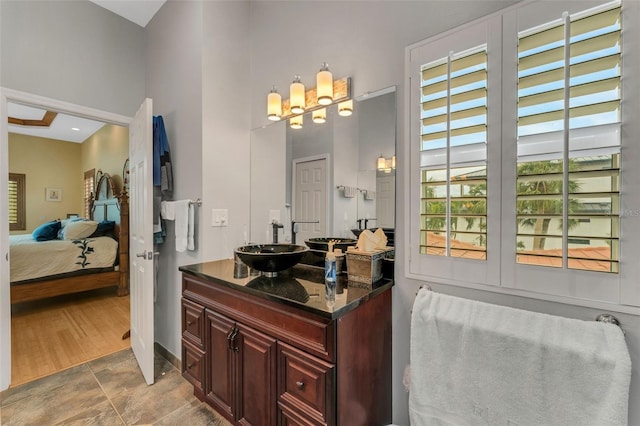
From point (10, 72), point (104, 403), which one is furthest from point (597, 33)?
point (10, 72)

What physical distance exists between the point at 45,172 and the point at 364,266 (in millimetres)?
8016

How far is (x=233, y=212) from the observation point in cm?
221

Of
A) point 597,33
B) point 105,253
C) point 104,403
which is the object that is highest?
point 597,33

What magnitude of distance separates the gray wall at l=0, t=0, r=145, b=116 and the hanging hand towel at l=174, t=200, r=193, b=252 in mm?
1295

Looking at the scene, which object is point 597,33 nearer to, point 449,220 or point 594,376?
point 449,220

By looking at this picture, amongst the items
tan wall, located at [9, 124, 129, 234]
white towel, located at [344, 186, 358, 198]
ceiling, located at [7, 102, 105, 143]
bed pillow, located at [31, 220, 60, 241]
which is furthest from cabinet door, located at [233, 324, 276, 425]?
tan wall, located at [9, 124, 129, 234]

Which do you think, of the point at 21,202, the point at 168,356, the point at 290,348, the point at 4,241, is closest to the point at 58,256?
the point at 4,241

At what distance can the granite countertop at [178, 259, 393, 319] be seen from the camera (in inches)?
44.7

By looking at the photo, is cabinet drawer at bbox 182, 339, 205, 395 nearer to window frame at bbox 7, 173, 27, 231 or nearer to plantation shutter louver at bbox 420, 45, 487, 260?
plantation shutter louver at bbox 420, 45, 487, 260

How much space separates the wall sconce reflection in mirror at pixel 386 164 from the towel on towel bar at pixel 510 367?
2.13 ft

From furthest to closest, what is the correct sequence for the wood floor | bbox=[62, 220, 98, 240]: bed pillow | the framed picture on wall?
the framed picture on wall, bbox=[62, 220, 98, 240]: bed pillow, the wood floor

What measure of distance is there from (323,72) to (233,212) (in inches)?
47.7

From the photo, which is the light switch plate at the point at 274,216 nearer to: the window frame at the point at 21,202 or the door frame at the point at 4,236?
the door frame at the point at 4,236

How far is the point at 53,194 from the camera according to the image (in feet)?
20.8
